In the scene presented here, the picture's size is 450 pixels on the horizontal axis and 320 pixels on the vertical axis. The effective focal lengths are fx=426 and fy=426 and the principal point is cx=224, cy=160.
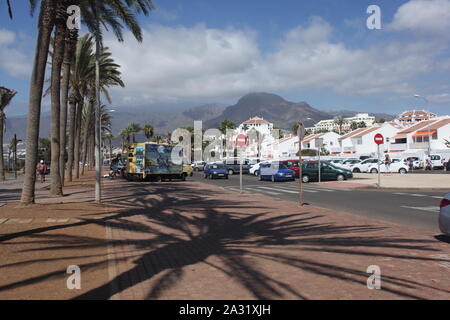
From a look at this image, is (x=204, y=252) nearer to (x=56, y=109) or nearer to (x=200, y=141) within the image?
(x=56, y=109)

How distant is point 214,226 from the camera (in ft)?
35.6

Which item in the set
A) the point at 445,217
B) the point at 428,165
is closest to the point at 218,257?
the point at 445,217

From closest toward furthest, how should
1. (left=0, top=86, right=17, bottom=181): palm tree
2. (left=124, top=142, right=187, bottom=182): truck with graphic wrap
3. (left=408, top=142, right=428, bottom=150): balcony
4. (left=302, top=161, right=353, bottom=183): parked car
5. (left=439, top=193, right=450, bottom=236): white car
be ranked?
(left=439, top=193, right=450, bottom=236): white car
(left=302, top=161, right=353, bottom=183): parked car
(left=124, top=142, right=187, bottom=182): truck with graphic wrap
(left=0, top=86, right=17, bottom=181): palm tree
(left=408, top=142, right=428, bottom=150): balcony

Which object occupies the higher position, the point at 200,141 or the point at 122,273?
the point at 200,141

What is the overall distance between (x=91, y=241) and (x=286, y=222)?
17.0ft

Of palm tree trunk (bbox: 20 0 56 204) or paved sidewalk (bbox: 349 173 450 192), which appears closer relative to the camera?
palm tree trunk (bbox: 20 0 56 204)

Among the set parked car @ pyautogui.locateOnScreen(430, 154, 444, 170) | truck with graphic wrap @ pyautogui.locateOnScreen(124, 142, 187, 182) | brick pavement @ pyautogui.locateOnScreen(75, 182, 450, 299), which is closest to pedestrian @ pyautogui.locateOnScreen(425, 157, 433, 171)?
parked car @ pyautogui.locateOnScreen(430, 154, 444, 170)

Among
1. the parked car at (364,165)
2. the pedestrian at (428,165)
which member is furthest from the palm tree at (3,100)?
the pedestrian at (428,165)

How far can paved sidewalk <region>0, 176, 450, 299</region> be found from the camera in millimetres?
5461

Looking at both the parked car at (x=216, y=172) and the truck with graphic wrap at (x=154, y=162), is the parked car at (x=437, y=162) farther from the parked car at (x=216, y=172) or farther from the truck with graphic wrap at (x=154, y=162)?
the truck with graphic wrap at (x=154, y=162)

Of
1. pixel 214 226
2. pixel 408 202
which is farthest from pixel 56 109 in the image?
pixel 408 202

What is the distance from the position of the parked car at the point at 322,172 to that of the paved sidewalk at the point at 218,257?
736 inches

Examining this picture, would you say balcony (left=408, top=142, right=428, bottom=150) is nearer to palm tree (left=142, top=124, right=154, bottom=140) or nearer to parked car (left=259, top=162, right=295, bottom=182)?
parked car (left=259, top=162, right=295, bottom=182)

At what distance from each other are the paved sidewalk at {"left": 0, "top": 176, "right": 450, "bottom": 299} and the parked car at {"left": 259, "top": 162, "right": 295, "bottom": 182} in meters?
19.8
